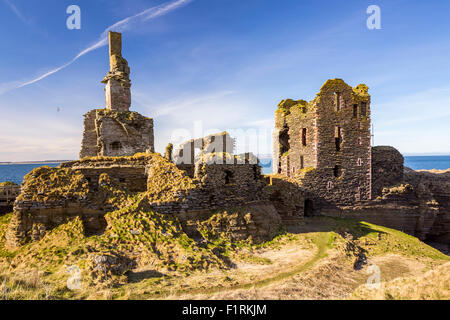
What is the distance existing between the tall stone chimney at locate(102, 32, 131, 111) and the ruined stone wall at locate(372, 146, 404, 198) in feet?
80.4

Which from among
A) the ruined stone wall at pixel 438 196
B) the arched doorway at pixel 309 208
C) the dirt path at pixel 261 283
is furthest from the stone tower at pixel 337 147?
the dirt path at pixel 261 283

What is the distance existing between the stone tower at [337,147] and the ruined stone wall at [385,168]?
1319 millimetres

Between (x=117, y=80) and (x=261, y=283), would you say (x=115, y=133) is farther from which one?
(x=261, y=283)

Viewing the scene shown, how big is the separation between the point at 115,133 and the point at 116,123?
0.92 m

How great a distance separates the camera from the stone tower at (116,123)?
22.4m

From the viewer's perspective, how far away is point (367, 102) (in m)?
23.3

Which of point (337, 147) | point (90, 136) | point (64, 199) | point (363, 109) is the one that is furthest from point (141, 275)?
point (363, 109)

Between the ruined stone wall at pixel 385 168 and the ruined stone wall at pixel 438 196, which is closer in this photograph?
the ruined stone wall at pixel 385 168

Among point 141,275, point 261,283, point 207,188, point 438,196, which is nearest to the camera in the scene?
point 141,275

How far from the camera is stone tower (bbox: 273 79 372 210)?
22.6m

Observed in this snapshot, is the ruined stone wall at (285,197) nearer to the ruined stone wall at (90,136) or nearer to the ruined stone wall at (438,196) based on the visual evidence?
the ruined stone wall at (438,196)

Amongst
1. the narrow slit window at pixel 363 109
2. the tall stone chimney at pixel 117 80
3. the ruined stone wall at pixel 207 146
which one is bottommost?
the ruined stone wall at pixel 207 146

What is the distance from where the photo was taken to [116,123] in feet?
74.1

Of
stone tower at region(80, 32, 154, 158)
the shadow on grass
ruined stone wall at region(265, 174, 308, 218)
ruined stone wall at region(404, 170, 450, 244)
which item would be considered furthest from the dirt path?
stone tower at region(80, 32, 154, 158)
